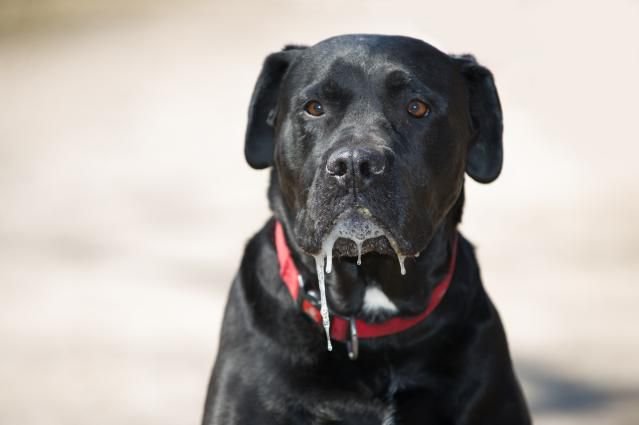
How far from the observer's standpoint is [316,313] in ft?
13.3

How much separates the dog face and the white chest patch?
1.03ft

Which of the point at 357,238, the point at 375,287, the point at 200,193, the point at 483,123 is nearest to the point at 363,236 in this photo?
the point at 357,238

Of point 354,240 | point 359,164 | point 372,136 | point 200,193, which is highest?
point 200,193

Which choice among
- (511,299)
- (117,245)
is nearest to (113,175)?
(117,245)

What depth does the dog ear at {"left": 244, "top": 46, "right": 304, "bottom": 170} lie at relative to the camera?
4305mm

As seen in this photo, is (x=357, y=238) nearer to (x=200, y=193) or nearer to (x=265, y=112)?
(x=265, y=112)

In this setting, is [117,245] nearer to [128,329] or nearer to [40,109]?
[128,329]

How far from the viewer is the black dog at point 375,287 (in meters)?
3.91

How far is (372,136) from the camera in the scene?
3.72 metres

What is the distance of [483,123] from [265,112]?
74cm

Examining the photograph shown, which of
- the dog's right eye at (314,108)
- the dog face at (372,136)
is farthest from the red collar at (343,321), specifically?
the dog's right eye at (314,108)

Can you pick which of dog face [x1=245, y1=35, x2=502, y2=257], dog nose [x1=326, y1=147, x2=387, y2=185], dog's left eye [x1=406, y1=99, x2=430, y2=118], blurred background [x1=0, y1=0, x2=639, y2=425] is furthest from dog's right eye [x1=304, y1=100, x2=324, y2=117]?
blurred background [x1=0, y1=0, x2=639, y2=425]

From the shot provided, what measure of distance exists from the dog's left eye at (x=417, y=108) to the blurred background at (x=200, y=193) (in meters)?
2.13

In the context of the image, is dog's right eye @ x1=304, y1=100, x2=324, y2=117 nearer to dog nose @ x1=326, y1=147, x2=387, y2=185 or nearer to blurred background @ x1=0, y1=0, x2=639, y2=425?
dog nose @ x1=326, y1=147, x2=387, y2=185
